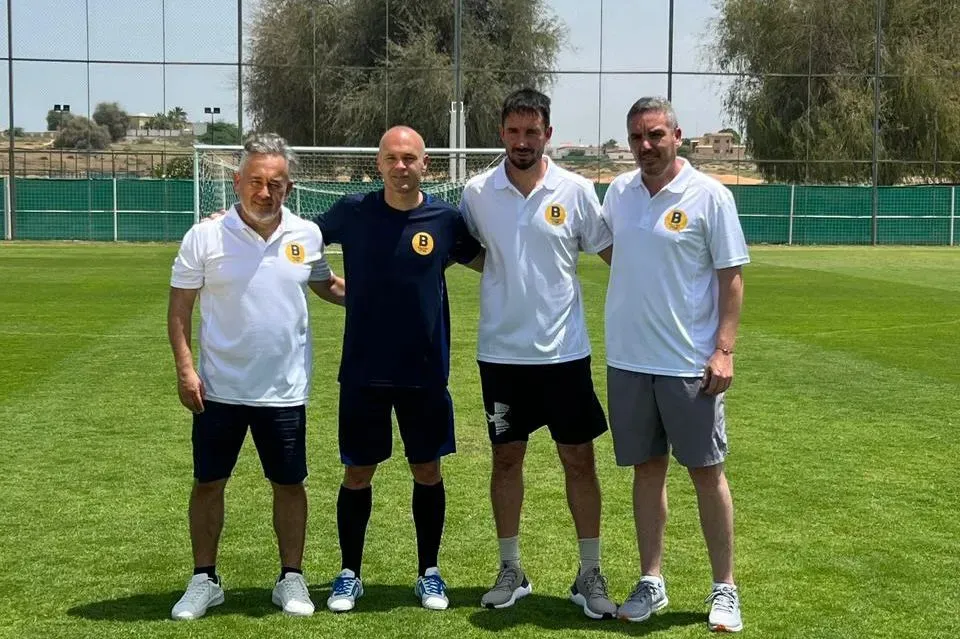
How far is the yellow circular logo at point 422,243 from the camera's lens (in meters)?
4.44

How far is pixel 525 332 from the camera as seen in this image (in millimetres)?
4516

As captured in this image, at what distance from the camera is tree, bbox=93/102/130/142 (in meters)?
35.2

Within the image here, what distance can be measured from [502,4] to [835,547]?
1468 inches

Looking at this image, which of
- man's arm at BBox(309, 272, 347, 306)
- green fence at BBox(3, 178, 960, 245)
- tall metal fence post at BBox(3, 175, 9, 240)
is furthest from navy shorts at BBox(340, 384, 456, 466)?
tall metal fence post at BBox(3, 175, 9, 240)

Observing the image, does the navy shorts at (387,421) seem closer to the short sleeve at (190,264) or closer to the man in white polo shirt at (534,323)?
the man in white polo shirt at (534,323)

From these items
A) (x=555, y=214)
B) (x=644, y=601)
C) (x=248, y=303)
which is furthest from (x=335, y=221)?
(x=644, y=601)

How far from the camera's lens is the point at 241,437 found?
452cm

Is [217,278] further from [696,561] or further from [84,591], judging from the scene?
[696,561]

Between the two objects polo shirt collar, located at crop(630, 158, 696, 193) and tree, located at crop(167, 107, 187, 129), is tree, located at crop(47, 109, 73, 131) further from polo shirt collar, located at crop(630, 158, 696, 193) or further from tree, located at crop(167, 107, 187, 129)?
polo shirt collar, located at crop(630, 158, 696, 193)

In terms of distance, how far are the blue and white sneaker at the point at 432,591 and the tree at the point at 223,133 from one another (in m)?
32.4

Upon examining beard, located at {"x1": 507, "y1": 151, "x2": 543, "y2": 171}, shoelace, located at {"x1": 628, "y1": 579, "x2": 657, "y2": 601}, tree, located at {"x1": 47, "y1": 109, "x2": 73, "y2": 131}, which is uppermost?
tree, located at {"x1": 47, "y1": 109, "x2": 73, "y2": 131}

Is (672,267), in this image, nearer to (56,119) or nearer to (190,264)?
(190,264)

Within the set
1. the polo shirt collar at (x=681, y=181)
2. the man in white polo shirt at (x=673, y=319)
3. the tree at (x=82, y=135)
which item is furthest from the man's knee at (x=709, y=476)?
the tree at (x=82, y=135)

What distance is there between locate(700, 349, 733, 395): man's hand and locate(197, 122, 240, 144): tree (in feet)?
108
